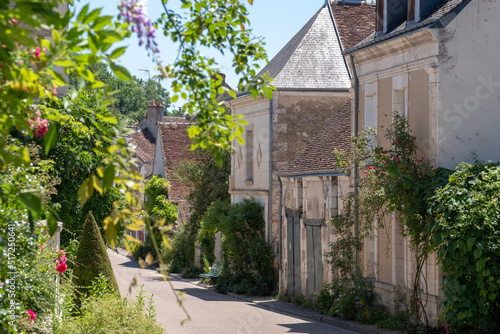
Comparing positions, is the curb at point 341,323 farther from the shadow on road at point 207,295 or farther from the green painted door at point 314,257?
the shadow on road at point 207,295

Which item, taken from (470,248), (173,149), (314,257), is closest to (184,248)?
(173,149)

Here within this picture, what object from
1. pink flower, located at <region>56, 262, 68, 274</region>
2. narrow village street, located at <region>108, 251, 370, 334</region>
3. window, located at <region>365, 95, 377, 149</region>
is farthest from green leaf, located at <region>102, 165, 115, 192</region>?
window, located at <region>365, 95, 377, 149</region>

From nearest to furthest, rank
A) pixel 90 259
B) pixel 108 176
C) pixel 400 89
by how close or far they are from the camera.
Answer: pixel 108 176 → pixel 90 259 → pixel 400 89

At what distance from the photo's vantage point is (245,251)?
2348cm

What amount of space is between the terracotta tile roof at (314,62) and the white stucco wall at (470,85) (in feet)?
31.8

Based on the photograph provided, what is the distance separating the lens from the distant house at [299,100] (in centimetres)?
2352

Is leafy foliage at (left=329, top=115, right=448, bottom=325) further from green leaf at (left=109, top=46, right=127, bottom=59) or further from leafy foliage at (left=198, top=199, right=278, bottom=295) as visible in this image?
green leaf at (left=109, top=46, right=127, bottom=59)

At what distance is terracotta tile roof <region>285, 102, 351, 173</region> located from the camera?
62.6 feet

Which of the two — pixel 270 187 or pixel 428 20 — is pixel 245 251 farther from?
pixel 428 20

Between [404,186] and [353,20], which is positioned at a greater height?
[353,20]

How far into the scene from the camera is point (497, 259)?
457 inches

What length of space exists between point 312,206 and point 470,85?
6.51 meters

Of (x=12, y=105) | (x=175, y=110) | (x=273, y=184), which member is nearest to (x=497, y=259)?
(x=12, y=105)

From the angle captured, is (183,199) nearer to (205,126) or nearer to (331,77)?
(331,77)
